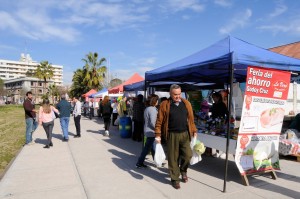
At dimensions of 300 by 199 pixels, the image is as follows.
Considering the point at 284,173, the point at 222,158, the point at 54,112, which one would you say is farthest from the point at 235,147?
the point at 54,112

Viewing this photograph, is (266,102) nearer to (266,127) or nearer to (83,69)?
(266,127)

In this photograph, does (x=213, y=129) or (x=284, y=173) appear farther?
(x=213, y=129)

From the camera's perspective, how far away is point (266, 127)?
5.09 metres

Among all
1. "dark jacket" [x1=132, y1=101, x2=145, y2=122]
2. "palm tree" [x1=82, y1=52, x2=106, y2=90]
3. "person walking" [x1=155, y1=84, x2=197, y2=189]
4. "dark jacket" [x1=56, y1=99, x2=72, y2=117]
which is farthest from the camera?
"palm tree" [x1=82, y1=52, x2=106, y2=90]

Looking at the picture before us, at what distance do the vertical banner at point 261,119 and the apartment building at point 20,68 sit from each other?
159 metres

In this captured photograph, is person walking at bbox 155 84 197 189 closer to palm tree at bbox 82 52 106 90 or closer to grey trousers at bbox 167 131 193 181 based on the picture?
grey trousers at bbox 167 131 193 181

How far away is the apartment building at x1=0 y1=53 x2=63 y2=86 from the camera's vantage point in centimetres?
16075

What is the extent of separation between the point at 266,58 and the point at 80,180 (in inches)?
172

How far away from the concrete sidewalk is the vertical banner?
0.41 m

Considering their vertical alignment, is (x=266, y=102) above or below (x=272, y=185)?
above

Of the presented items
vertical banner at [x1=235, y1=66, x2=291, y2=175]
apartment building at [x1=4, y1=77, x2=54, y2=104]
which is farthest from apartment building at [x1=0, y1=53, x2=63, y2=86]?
vertical banner at [x1=235, y1=66, x2=291, y2=175]

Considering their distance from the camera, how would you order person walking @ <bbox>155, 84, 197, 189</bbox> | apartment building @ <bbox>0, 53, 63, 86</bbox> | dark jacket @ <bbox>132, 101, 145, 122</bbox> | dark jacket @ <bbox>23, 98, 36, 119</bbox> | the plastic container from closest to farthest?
1. person walking @ <bbox>155, 84, 197, 189</bbox>
2. dark jacket @ <bbox>23, 98, 36, 119</bbox>
3. dark jacket @ <bbox>132, 101, 145, 122</bbox>
4. the plastic container
5. apartment building @ <bbox>0, 53, 63, 86</bbox>

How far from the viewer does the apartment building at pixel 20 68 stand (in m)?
161

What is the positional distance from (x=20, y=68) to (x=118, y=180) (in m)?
182
